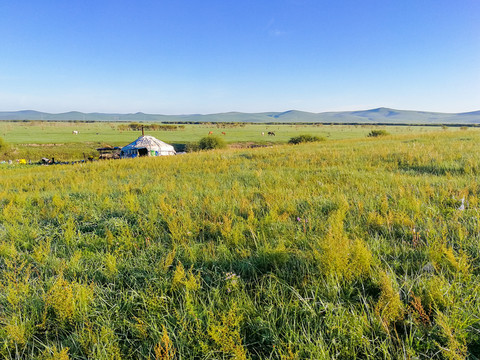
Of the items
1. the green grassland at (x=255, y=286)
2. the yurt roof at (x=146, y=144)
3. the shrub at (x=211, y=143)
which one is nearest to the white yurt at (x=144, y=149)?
the yurt roof at (x=146, y=144)

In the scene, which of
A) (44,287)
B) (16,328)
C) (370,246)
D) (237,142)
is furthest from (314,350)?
(237,142)

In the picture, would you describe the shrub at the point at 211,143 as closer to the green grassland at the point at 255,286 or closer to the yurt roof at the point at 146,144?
the yurt roof at the point at 146,144

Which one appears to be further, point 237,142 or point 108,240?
point 237,142

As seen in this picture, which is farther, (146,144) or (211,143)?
(211,143)

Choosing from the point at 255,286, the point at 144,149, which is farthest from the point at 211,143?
the point at 255,286

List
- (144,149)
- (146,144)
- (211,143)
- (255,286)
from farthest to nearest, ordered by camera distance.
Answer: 1. (211,143)
2. (146,144)
3. (144,149)
4. (255,286)

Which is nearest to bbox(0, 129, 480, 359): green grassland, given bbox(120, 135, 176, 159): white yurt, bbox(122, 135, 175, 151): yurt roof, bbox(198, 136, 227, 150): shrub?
bbox(120, 135, 176, 159): white yurt

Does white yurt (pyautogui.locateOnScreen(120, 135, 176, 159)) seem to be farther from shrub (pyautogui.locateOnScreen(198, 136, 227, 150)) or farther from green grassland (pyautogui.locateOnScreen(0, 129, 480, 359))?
green grassland (pyautogui.locateOnScreen(0, 129, 480, 359))

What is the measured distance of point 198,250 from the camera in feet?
8.71

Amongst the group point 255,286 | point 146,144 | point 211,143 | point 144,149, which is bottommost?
point 255,286

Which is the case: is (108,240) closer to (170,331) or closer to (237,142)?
(170,331)

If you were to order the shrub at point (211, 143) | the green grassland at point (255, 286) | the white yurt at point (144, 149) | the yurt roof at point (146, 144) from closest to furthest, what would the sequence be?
the green grassland at point (255, 286)
the white yurt at point (144, 149)
the yurt roof at point (146, 144)
the shrub at point (211, 143)

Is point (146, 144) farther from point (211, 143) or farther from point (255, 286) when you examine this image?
point (255, 286)

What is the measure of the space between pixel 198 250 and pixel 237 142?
5951 centimetres
